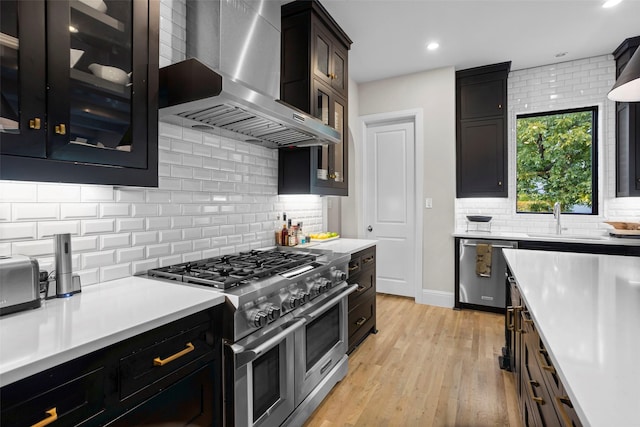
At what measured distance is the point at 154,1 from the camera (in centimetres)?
146

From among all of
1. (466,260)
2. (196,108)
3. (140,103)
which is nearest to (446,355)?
(466,260)

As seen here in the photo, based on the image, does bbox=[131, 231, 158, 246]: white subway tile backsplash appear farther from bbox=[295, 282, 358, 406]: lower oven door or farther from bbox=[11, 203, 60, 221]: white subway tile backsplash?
bbox=[295, 282, 358, 406]: lower oven door

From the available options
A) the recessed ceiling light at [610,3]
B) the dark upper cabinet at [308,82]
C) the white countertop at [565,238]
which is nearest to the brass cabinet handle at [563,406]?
the dark upper cabinet at [308,82]

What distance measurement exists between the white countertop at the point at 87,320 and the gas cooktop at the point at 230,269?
0.09 m

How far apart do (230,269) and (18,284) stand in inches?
32.6

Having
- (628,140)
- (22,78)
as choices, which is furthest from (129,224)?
(628,140)

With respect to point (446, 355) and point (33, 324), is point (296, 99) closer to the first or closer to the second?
point (33, 324)

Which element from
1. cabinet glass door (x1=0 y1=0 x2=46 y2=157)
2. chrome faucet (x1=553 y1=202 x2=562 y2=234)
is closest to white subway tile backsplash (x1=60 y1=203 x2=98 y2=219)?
cabinet glass door (x1=0 y1=0 x2=46 y2=157)

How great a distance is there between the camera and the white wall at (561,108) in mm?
3779

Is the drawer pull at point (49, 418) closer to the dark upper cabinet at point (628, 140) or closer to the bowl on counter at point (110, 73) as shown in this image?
the bowl on counter at point (110, 73)

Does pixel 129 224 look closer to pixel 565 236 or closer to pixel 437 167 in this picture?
pixel 437 167

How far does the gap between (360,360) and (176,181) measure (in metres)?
2.03

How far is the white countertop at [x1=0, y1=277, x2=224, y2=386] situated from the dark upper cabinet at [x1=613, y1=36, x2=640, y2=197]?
14.1ft

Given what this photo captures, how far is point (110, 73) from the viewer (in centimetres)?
132
